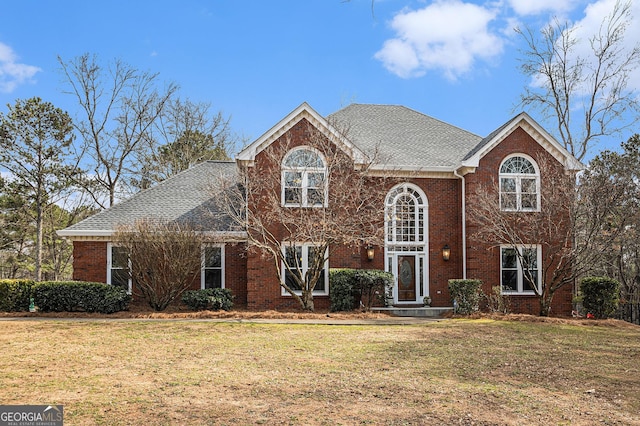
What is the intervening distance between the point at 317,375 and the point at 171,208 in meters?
13.5

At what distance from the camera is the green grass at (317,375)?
22.8 ft

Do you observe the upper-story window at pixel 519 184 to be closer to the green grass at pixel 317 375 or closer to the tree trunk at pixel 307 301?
the green grass at pixel 317 375

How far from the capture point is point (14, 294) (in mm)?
17766

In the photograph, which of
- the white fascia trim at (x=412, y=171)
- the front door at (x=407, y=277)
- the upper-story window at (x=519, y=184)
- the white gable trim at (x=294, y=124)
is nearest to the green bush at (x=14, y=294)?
the white gable trim at (x=294, y=124)

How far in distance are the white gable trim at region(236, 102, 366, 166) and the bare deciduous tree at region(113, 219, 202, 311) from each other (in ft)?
11.2

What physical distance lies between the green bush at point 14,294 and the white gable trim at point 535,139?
16079 mm

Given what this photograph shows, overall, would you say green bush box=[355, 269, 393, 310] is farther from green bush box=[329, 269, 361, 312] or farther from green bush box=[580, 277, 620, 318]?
green bush box=[580, 277, 620, 318]

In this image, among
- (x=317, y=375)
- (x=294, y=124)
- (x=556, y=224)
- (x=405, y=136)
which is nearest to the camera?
(x=317, y=375)

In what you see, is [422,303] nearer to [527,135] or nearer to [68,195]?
[527,135]

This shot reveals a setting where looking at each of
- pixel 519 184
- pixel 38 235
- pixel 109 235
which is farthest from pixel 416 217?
pixel 38 235

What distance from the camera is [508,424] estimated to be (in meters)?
6.59

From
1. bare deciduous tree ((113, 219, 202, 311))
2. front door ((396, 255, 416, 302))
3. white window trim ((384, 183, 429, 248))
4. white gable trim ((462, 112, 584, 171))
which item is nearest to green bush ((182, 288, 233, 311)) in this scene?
bare deciduous tree ((113, 219, 202, 311))

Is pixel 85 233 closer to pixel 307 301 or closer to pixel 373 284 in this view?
pixel 307 301

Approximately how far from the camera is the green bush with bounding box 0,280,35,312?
58.2 ft
